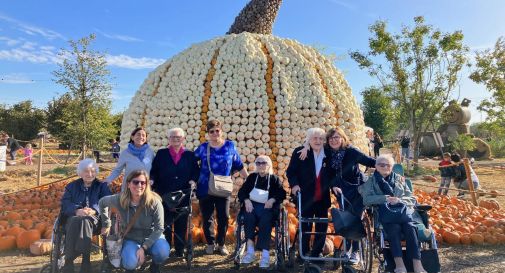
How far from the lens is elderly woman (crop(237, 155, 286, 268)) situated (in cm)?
481

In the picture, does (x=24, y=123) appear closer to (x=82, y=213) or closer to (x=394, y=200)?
(x=82, y=213)

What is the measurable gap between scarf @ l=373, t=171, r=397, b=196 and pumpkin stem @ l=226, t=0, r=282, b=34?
4307 mm

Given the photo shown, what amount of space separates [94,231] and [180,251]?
1088 millimetres

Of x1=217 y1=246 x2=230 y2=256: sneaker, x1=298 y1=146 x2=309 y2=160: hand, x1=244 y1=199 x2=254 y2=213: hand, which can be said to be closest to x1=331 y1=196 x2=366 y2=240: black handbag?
x1=298 y1=146 x2=309 y2=160: hand

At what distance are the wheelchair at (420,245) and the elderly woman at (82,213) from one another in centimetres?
283

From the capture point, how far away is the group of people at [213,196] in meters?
4.29

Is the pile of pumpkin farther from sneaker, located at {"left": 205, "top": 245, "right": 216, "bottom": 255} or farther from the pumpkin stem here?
the pumpkin stem

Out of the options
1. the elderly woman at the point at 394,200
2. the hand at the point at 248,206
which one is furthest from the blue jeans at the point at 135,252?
the elderly woman at the point at 394,200

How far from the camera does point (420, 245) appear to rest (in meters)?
4.41

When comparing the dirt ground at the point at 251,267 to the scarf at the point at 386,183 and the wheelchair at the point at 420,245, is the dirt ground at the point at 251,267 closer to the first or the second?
the wheelchair at the point at 420,245

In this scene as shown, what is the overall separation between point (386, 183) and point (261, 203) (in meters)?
1.38

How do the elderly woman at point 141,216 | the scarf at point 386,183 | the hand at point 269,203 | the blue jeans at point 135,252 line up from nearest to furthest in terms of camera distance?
the blue jeans at point 135,252, the elderly woman at point 141,216, the scarf at point 386,183, the hand at point 269,203

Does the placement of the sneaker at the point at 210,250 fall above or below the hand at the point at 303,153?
below

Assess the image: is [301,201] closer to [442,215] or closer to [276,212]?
[276,212]
